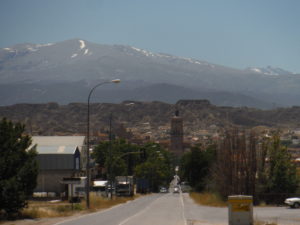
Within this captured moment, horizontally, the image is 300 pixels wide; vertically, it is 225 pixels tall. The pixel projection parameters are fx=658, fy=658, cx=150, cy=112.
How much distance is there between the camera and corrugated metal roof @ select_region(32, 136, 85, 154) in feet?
240

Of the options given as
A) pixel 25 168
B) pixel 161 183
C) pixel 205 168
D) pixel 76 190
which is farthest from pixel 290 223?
pixel 161 183

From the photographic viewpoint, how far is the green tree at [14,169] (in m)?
34.5

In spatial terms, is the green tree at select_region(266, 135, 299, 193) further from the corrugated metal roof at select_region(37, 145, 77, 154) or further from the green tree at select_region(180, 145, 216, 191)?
the green tree at select_region(180, 145, 216, 191)

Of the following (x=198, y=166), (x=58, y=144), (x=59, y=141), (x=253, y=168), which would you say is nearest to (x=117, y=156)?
(x=198, y=166)

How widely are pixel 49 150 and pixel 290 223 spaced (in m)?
45.4

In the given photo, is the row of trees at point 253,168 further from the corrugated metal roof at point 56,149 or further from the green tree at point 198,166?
the green tree at point 198,166

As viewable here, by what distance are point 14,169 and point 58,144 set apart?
134 ft

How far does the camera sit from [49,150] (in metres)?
73.5

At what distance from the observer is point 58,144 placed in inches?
3009

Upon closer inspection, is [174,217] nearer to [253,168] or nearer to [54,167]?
[253,168]

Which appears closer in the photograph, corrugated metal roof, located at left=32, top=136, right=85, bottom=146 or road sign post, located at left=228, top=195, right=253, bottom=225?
road sign post, located at left=228, top=195, right=253, bottom=225

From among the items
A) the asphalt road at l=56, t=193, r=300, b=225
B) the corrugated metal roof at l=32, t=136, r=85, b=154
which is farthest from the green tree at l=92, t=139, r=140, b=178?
the asphalt road at l=56, t=193, r=300, b=225

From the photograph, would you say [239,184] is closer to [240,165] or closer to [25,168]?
[240,165]

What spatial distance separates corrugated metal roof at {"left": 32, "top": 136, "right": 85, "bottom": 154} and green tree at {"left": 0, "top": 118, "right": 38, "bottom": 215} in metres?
34.2
